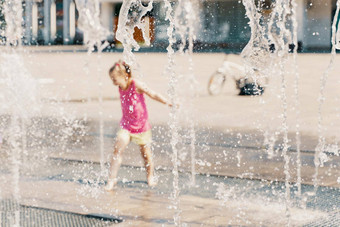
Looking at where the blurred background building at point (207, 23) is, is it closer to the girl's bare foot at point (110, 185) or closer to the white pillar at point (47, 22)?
the white pillar at point (47, 22)

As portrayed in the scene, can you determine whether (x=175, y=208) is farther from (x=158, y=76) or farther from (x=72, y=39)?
(x=72, y=39)

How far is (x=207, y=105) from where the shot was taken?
13125 millimetres

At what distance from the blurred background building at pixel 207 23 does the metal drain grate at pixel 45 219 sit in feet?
110

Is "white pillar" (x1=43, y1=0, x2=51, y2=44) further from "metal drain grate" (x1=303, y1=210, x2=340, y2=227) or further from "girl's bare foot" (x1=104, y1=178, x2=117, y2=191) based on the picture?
"metal drain grate" (x1=303, y1=210, x2=340, y2=227)

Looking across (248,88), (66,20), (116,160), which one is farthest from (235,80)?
(66,20)

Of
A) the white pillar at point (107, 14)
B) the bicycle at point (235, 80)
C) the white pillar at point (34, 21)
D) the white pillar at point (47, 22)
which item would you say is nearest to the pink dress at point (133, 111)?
the bicycle at point (235, 80)

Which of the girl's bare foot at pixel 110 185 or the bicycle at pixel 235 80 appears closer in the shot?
the girl's bare foot at pixel 110 185

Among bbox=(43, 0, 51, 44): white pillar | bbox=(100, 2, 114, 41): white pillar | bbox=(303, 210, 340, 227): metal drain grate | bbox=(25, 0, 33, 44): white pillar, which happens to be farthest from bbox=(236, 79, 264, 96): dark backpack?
bbox=(43, 0, 51, 44): white pillar

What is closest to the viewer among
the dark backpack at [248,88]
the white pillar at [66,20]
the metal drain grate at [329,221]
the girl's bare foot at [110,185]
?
the metal drain grate at [329,221]

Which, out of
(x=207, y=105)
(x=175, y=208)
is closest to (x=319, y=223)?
(x=175, y=208)

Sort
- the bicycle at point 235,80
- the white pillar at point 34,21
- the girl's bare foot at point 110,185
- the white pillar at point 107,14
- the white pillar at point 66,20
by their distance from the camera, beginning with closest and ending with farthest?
the girl's bare foot at point 110,185, the bicycle at point 235,80, the white pillar at point 107,14, the white pillar at point 66,20, the white pillar at point 34,21

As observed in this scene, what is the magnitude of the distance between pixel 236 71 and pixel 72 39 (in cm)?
3165

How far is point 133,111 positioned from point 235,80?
32.5ft

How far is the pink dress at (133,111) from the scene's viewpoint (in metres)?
6.34
